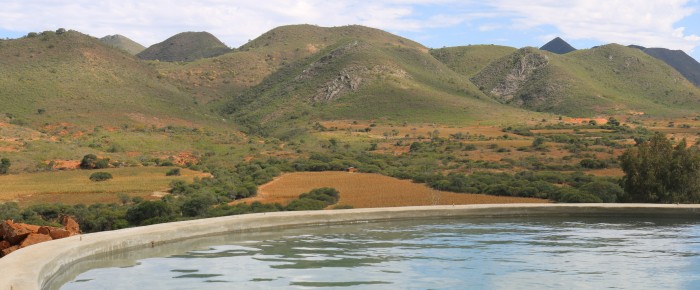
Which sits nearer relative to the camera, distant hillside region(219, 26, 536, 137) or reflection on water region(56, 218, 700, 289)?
reflection on water region(56, 218, 700, 289)

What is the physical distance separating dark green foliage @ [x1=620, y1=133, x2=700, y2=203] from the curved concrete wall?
490 cm

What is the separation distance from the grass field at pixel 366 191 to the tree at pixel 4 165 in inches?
706

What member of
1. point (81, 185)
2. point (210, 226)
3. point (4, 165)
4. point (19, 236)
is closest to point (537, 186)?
point (210, 226)

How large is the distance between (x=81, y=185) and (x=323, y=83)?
84651mm

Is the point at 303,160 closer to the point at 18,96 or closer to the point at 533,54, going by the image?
the point at 18,96

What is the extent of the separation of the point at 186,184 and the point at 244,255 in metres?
26.6

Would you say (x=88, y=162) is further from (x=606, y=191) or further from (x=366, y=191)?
(x=606, y=191)

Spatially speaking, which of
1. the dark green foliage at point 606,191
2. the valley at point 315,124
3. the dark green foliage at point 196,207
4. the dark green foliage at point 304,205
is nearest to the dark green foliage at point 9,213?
the valley at point 315,124

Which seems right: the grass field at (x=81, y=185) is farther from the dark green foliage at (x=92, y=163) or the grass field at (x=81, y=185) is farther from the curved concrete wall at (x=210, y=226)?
the curved concrete wall at (x=210, y=226)

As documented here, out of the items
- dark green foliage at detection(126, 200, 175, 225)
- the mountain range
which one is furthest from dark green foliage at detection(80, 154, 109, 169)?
dark green foliage at detection(126, 200, 175, 225)

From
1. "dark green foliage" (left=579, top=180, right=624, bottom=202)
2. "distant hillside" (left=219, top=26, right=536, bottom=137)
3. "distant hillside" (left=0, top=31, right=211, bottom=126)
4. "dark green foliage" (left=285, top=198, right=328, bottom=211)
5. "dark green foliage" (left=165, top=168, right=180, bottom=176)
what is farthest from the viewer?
"distant hillside" (left=219, top=26, right=536, bottom=137)

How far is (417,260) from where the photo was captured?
14.2 m

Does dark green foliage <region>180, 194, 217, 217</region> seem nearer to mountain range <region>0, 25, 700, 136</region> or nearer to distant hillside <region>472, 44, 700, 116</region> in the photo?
mountain range <region>0, 25, 700, 136</region>

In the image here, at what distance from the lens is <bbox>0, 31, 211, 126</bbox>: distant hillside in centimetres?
8188
